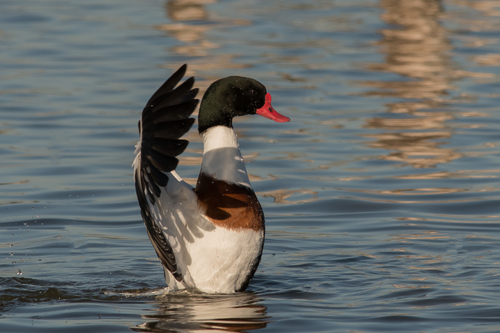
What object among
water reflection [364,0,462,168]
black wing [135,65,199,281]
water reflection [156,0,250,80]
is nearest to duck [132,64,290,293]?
black wing [135,65,199,281]

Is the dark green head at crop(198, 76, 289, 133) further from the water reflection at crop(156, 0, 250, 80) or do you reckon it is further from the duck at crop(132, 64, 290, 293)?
the water reflection at crop(156, 0, 250, 80)

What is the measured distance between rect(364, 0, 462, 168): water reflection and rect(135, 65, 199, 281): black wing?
16.4 ft

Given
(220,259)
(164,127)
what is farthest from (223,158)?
(164,127)

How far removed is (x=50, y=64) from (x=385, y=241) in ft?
27.6

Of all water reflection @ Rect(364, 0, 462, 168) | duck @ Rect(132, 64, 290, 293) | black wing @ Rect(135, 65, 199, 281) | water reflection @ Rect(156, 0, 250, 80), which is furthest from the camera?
water reflection @ Rect(156, 0, 250, 80)

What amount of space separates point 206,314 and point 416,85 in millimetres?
8750

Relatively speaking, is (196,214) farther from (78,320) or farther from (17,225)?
(17,225)

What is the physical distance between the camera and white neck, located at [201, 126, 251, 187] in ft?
17.8

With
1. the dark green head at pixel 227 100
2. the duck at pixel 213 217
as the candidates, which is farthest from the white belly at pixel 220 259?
the dark green head at pixel 227 100

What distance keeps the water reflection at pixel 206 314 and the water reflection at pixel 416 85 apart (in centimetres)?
434

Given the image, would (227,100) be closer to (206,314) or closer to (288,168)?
(206,314)

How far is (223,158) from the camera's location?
214 inches

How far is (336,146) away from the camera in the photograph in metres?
9.89

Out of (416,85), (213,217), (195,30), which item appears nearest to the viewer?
(213,217)
